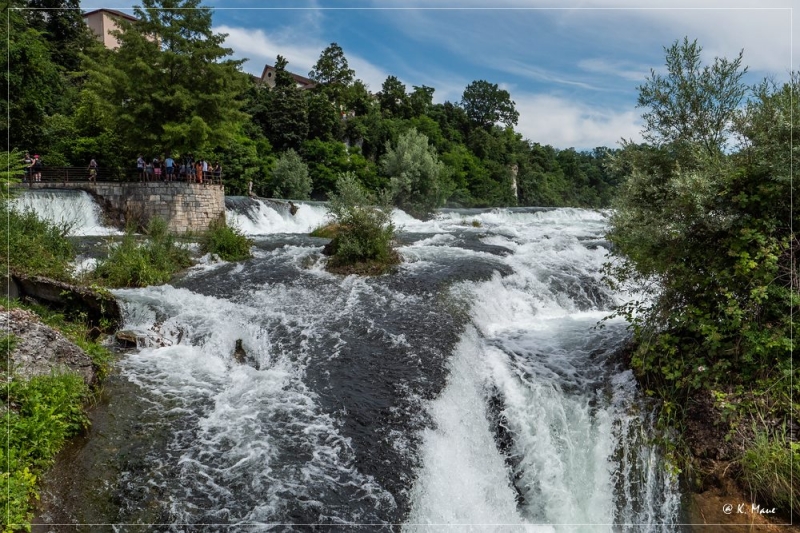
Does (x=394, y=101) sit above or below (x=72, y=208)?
above

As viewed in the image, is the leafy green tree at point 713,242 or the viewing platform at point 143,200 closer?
the leafy green tree at point 713,242

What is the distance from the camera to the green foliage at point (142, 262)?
1114 centimetres

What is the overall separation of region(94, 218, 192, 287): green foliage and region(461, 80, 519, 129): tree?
77.0 meters

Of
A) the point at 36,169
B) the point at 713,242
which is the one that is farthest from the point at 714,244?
the point at 36,169

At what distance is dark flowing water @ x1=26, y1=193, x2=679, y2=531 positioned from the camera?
4.84 m

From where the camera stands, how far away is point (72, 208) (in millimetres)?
18406

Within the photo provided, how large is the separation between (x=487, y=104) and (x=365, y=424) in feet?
281

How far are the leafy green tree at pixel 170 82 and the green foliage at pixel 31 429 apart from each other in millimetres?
16757

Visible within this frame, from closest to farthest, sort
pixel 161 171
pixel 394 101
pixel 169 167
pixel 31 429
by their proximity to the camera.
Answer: pixel 31 429 < pixel 169 167 < pixel 161 171 < pixel 394 101

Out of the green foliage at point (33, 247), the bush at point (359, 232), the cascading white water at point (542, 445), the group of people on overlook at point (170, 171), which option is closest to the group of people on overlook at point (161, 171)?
the group of people on overlook at point (170, 171)

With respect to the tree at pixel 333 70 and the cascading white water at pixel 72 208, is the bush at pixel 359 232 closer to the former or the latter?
the cascading white water at pixel 72 208

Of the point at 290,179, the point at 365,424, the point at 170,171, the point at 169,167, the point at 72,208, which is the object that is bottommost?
the point at 365,424

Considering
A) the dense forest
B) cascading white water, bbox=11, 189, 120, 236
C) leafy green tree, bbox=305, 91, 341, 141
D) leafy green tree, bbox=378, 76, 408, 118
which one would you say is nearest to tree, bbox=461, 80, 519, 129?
the dense forest

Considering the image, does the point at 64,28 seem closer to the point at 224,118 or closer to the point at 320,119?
the point at 320,119
